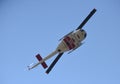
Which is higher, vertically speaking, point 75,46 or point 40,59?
point 40,59

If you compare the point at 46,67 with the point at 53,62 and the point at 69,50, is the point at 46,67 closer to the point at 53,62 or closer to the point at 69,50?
the point at 53,62

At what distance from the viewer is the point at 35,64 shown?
31.2 ft

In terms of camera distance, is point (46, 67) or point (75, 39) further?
point (46, 67)

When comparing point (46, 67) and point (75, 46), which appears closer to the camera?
point (75, 46)

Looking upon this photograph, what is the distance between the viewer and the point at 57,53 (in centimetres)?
957

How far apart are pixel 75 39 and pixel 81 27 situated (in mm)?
671

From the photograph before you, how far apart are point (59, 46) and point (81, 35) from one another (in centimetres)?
100

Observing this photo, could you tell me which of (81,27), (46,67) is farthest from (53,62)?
(81,27)

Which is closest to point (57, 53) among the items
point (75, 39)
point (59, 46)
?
point (59, 46)

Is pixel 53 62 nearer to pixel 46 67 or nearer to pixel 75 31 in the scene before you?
pixel 46 67

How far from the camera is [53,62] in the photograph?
9812 millimetres

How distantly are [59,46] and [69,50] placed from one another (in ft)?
1.46

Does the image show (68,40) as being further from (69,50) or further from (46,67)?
(46,67)

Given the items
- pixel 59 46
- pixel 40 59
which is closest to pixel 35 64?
pixel 40 59
